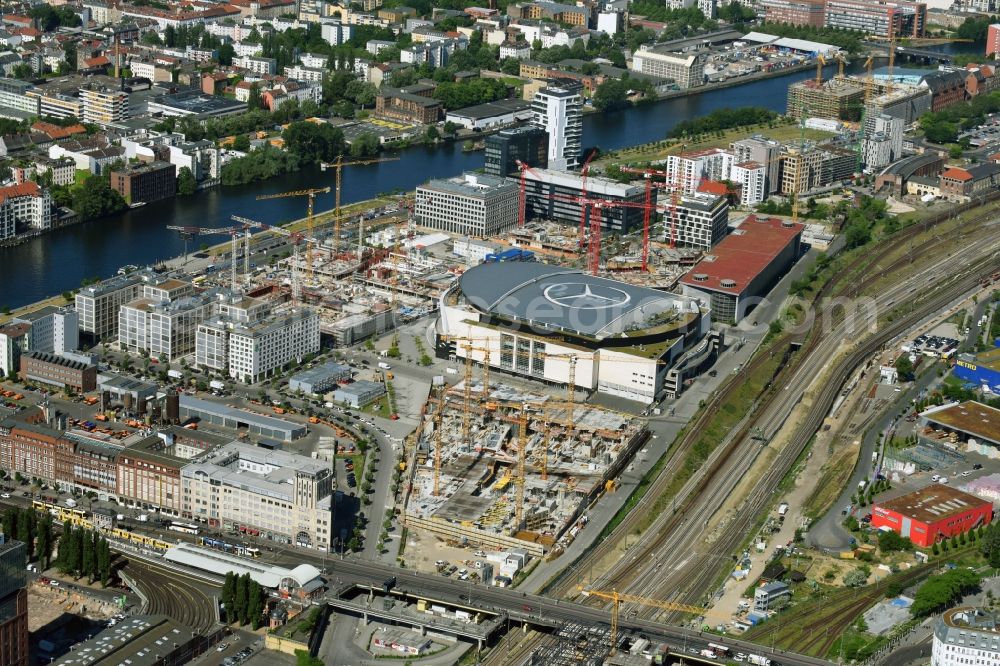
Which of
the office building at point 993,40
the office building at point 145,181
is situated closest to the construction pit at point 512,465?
the office building at point 145,181

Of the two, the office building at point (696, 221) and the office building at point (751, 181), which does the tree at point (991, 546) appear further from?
the office building at point (751, 181)

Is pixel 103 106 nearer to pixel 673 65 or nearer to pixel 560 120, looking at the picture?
pixel 560 120

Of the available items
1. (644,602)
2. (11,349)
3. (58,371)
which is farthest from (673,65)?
(644,602)

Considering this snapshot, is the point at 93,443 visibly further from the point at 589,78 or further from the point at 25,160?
the point at 589,78

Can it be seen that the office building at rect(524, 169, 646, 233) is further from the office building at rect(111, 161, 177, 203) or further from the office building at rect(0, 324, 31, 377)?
the office building at rect(0, 324, 31, 377)

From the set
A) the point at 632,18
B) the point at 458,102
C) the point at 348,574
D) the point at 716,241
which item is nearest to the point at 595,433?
the point at 348,574

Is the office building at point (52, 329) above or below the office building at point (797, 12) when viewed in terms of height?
below
